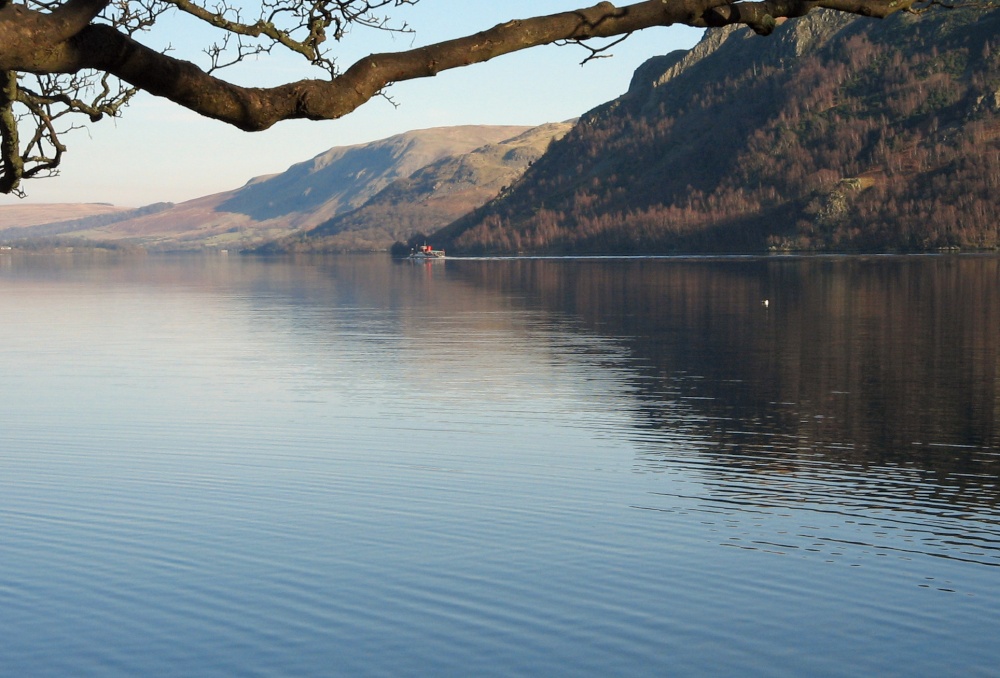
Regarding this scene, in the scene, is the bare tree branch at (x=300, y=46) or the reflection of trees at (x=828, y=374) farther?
the reflection of trees at (x=828, y=374)

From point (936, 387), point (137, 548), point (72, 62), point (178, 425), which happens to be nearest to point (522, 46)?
point (72, 62)

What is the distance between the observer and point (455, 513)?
25625 millimetres

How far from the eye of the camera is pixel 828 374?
5169cm

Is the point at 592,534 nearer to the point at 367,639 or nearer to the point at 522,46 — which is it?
the point at 367,639

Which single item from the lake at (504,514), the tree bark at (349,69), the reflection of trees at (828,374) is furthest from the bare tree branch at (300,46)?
the reflection of trees at (828,374)

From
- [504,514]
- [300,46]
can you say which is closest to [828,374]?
[504,514]

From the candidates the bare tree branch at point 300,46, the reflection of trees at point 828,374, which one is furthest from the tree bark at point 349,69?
the reflection of trees at point 828,374

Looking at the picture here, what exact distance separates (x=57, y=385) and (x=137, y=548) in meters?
29.1

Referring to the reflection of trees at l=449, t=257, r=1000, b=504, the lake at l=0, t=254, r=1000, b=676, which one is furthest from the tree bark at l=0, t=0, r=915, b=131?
the reflection of trees at l=449, t=257, r=1000, b=504

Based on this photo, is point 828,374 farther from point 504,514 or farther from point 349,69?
point 349,69

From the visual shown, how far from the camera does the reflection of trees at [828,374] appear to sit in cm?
3316

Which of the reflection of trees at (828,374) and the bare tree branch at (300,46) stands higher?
the bare tree branch at (300,46)

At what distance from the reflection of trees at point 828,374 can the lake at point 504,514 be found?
0.24 meters

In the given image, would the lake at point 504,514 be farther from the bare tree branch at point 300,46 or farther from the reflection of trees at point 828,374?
the bare tree branch at point 300,46
